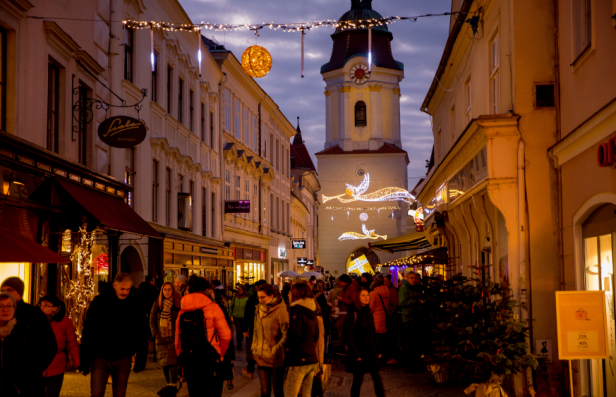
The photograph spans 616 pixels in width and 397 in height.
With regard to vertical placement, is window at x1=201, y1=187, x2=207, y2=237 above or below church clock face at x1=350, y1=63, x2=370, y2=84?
below

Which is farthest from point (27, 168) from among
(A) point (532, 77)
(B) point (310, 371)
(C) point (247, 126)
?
(C) point (247, 126)

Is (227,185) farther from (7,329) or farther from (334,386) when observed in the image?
(7,329)

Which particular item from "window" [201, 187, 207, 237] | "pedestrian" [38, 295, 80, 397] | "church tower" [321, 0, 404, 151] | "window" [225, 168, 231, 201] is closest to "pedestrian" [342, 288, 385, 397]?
"pedestrian" [38, 295, 80, 397]

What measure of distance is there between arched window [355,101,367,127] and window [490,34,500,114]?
55.6 m

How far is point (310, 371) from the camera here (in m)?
8.51

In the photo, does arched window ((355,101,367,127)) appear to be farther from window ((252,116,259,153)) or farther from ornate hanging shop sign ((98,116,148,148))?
ornate hanging shop sign ((98,116,148,148))

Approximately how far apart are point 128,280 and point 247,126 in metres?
31.5

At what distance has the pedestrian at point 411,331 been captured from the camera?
40.6 ft

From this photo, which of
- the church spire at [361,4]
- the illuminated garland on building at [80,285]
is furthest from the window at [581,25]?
the church spire at [361,4]

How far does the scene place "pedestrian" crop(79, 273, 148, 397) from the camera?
25.7ft

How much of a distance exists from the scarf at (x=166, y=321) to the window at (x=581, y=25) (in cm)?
659

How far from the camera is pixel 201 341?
26.7 ft

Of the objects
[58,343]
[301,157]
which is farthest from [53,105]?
[301,157]

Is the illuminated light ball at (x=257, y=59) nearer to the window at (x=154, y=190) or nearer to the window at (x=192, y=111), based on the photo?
the window at (x=154, y=190)
